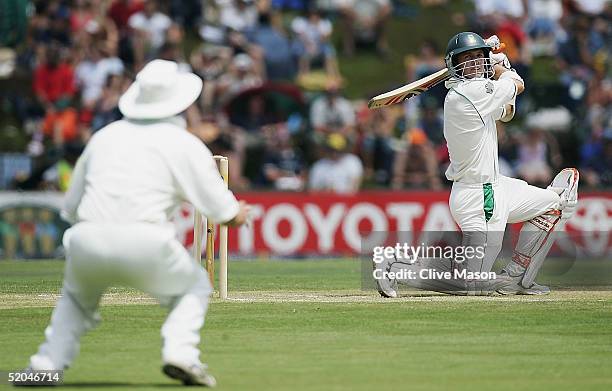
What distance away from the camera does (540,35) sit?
81.6ft

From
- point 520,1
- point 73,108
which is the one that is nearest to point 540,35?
point 520,1

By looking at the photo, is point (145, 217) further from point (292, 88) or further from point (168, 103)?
point (292, 88)

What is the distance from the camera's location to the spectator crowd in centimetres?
2081

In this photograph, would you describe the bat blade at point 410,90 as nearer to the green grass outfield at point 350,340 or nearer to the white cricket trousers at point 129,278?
the green grass outfield at point 350,340

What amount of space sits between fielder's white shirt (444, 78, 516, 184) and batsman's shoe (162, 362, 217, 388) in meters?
5.02

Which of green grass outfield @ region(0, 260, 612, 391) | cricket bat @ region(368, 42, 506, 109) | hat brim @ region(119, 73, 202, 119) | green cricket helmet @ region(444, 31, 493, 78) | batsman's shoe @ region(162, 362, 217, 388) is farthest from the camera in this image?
cricket bat @ region(368, 42, 506, 109)

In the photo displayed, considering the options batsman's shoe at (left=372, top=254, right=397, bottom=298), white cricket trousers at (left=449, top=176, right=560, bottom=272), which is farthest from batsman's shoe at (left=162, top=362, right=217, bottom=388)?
white cricket trousers at (left=449, top=176, right=560, bottom=272)

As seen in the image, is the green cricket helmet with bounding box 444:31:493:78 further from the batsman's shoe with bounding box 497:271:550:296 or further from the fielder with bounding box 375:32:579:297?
the batsman's shoe with bounding box 497:271:550:296

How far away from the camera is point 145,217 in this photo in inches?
275

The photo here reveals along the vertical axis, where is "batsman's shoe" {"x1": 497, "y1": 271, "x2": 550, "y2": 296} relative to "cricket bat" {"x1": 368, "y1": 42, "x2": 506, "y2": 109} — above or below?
below

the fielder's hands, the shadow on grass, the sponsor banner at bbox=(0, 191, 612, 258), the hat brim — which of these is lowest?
the sponsor banner at bbox=(0, 191, 612, 258)

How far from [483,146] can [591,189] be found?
911 centimetres

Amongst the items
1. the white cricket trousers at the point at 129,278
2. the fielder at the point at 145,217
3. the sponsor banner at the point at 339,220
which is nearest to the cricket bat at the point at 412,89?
the fielder at the point at 145,217

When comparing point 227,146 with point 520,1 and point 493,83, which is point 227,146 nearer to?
point 520,1
